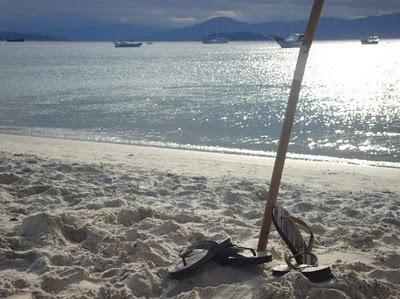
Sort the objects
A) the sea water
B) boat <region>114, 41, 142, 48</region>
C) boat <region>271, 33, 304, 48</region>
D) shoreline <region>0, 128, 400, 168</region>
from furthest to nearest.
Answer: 1. boat <region>114, 41, 142, 48</region>
2. boat <region>271, 33, 304, 48</region>
3. the sea water
4. shoreline <region>0, 128, 400, 168</region>

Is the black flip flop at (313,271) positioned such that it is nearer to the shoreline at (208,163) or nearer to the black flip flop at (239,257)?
the black flip flop at (239,257)

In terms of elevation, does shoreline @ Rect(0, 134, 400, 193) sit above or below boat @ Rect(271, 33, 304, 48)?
below

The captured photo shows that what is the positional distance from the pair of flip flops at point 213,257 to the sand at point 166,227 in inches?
2.8

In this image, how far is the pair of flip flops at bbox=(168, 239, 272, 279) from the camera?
14.4 feet

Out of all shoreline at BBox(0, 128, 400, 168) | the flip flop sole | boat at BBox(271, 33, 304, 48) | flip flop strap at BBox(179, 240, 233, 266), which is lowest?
shoreline at BBox(0, 128, 400, 168)

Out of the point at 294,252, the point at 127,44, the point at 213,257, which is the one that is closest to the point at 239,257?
the point at 213,257

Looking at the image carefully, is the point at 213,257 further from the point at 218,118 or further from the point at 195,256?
the point at 218,118

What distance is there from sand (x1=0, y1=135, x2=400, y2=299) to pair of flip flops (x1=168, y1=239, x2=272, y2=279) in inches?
2.8

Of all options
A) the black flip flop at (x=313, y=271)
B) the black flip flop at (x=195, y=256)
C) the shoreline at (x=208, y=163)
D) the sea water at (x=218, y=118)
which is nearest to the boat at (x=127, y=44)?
the sea water at (x=218, y=118)

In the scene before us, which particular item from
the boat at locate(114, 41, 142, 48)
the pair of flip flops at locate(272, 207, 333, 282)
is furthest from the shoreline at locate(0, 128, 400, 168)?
the boat at locate(114, 41, 142, 48)

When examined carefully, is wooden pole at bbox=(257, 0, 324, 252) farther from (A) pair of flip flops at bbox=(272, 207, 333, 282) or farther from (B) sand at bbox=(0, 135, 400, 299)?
(B) sand at bbox=(0, 135, 400, 299)

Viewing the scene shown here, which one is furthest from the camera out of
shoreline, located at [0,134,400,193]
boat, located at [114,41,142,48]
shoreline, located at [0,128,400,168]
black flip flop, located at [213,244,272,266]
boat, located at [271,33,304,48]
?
boat, located at [114,41,142,48]

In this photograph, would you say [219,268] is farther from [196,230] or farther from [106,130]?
[106,130]

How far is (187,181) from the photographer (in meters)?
8.45
